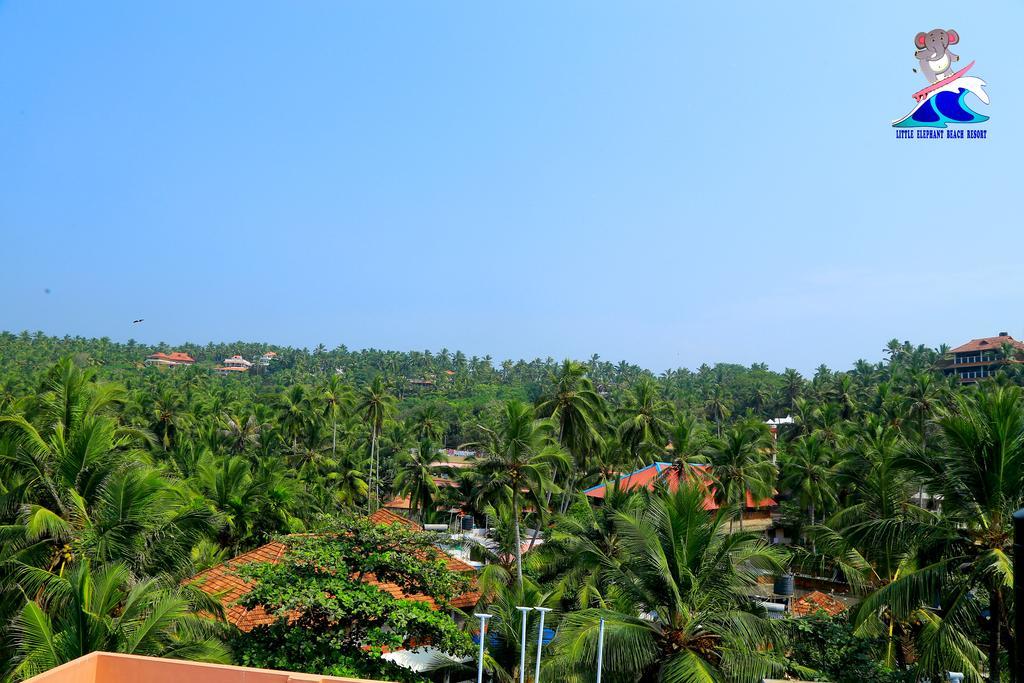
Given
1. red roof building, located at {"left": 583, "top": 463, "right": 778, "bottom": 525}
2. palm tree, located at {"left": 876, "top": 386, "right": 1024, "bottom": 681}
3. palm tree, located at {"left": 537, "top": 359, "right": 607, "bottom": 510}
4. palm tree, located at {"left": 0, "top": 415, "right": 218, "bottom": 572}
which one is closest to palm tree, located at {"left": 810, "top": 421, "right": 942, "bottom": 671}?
palm tree, located at {"left": 876, "top": 386, "right": 1024, "bottom": 681}

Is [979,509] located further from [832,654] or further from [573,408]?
[573,408]

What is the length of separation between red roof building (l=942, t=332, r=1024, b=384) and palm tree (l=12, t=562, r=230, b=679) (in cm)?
7951

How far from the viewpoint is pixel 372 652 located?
1312cm

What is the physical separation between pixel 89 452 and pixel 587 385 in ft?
69.6

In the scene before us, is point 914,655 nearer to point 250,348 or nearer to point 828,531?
point 828,531

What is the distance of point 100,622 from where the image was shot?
11.8 m

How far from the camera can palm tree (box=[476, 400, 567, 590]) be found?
24.8 m

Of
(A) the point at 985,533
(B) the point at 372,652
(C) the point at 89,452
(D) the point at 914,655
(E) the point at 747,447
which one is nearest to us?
(A) the point at 985,533

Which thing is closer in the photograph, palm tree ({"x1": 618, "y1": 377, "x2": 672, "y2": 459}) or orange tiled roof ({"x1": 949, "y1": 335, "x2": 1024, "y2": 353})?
palm tree ({"x1": 618, "y1": 377, "x2": 672, "y2": 459})

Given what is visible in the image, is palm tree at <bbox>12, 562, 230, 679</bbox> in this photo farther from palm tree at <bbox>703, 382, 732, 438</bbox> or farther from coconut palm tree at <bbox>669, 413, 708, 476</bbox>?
palm tree at <bbox>703, 382, 732, 438</bbox>

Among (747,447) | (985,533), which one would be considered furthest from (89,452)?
(747,447)

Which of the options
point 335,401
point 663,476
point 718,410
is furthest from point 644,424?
point 718,410

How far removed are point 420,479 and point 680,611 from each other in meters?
29.2

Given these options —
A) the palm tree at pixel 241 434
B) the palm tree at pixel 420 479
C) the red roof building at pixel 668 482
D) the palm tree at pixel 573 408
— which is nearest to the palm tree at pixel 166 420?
the palm tree at pixel 241 434
